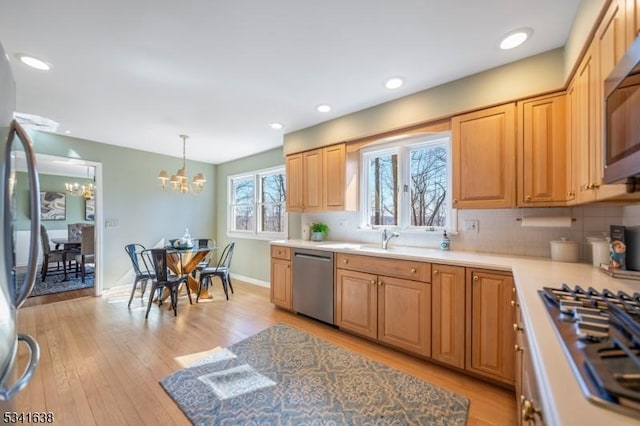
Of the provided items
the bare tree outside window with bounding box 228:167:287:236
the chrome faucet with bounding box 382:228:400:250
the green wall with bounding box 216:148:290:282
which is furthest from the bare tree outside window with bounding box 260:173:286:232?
the chrome faucet with bounding box 382:228:400:250

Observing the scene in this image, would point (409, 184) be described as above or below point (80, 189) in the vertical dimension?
below

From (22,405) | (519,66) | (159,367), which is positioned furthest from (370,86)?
(22,405)

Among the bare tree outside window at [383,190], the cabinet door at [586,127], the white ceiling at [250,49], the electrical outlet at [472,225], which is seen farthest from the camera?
the bare tree outside window at [383,190]

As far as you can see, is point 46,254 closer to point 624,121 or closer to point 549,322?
point 549,322

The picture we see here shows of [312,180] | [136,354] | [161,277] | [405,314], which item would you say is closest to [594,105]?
[405,314]

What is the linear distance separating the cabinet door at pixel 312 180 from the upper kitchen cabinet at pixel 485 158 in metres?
1.68

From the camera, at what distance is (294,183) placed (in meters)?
3.92

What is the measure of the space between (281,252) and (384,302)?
1613 millimetres

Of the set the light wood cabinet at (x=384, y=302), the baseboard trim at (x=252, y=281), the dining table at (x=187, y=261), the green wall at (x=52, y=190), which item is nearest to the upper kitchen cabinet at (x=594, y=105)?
the light wood cabinet at (x=384, y=302)

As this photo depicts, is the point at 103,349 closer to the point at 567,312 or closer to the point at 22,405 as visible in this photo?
the point at 22,405

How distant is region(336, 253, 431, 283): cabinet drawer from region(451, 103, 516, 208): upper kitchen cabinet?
68 cm

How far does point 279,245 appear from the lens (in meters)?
3.70

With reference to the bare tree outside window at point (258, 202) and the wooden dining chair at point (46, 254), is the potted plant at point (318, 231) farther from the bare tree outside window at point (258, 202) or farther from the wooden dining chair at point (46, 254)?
the wooden dining chair at point (46, 254)

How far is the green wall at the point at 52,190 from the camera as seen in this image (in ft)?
22.0
